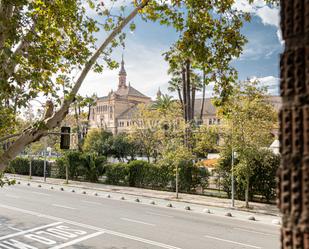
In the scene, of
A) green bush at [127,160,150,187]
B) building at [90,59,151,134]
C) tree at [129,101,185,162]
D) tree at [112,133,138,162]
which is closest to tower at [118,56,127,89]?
building at [90,59,151,134]

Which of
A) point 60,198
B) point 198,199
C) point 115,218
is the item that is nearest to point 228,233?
point 115,218

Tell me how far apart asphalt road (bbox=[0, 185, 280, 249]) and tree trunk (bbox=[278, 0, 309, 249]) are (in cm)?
1148

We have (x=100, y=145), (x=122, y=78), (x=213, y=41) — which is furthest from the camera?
(x=122, y=78)

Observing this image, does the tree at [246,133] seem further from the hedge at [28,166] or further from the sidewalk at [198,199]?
the hedge at [28,166]

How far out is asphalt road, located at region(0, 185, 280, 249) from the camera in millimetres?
12742

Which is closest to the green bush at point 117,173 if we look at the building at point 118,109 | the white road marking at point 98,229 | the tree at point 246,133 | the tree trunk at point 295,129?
the tree at point 246,133

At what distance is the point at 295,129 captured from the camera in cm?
143

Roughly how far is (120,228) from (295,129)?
14462mm

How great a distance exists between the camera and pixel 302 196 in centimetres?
140

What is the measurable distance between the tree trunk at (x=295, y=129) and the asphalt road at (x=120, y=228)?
11.5m

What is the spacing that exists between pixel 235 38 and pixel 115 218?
13554 millimetres

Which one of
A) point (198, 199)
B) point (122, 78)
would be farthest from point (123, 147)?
point (122, 78)

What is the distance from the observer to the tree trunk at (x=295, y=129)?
1399 mm

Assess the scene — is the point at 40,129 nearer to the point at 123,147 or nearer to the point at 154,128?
the point at 154,128
